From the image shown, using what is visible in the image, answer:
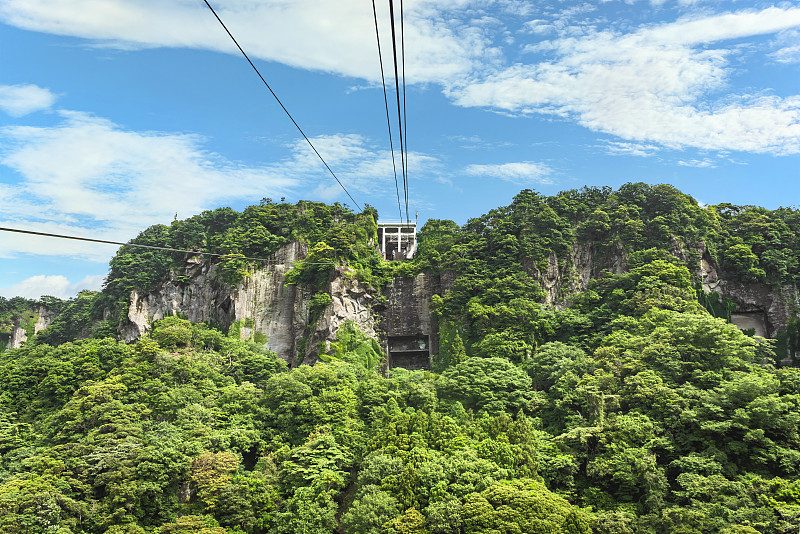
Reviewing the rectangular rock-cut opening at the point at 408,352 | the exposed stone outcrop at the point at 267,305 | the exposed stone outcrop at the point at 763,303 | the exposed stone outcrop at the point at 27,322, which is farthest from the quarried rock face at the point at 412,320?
the exposed stone outcrop at the point at 27,322

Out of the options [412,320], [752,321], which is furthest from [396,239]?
[752,321]

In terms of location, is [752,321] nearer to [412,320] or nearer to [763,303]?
[763,303]

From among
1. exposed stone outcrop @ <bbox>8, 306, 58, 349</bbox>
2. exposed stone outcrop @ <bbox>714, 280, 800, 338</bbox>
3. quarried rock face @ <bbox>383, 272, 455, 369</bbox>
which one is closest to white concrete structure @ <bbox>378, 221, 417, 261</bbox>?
quarried rock face @ <bbox>383, 272, 455, 369</bbox>

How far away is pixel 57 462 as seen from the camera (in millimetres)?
22250

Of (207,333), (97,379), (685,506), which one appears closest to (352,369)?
(207,333)

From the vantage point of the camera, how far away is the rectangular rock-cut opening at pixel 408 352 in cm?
4138

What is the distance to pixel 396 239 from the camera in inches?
2008

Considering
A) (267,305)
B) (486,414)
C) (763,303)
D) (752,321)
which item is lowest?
(486,414)

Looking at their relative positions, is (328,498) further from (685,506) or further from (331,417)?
(685,506)

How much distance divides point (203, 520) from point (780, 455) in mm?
18597

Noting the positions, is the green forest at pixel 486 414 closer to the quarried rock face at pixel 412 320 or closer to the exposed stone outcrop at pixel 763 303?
the exposed stone outcrop at pixel 763 303

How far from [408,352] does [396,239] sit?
40.1ft

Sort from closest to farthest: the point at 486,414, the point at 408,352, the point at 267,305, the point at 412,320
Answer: the point at 486,414, the point at 408,352, the point at 412,320, the point at 267,305

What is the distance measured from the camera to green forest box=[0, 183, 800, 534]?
19875 millimetres
